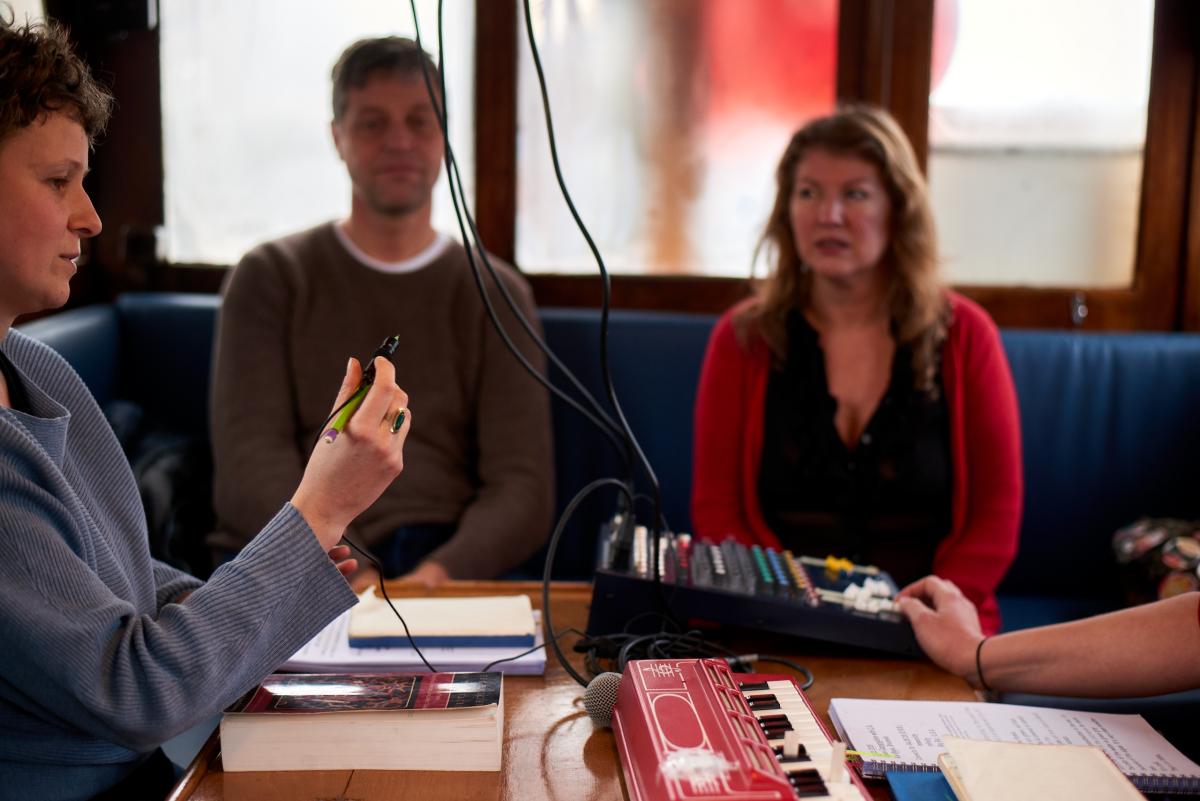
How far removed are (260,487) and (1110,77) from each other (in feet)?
6.71

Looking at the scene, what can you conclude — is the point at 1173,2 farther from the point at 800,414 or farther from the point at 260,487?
the point at 260,487

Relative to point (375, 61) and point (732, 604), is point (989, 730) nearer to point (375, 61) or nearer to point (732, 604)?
point (732, 604)

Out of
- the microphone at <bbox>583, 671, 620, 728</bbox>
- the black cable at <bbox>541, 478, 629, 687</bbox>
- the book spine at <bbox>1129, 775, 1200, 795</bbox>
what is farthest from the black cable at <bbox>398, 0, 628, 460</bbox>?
the book spine at <bbox>1129, 775, 1200, 795</bbox>

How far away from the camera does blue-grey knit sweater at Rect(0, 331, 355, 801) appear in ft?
2.93

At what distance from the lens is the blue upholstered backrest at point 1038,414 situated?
238 centimetres

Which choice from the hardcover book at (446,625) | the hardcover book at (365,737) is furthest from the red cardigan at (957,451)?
the hardcover book at (365,737)

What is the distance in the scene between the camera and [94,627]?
35.5 inches

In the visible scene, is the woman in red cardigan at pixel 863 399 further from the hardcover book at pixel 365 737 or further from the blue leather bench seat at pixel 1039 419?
the hardcover book at pixel 365 737

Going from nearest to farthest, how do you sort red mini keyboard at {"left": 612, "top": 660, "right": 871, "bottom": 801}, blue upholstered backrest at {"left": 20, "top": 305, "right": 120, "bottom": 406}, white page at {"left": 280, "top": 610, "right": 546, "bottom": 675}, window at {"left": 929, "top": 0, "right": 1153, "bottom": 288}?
red mini keyboard at {"left": 612, "top": 660, "right": 871, "bottom": 801}
white page at {"left": 280, "top": 610, "right": 546, "bottom": 675}
blue upholstered backrest at {"left": 20, "top": 305, "right": 120, "bottom": 406}
window at {"left": 929, "top": 0, "right": 1153, "bottom": 288}

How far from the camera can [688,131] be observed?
261 cm

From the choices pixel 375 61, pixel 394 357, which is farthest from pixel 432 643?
pixel 375 61

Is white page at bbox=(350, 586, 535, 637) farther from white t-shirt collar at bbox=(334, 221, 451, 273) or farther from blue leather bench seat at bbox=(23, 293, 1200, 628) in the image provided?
blue leather bench seat at bbox=(23, 293, 1200, 628)

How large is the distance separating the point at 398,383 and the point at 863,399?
88 centimetres

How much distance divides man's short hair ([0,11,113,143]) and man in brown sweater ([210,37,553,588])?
1055 mm
